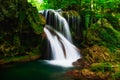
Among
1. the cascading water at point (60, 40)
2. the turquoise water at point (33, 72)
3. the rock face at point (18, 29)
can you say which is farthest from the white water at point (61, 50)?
the turquoise water at point (33, 72)

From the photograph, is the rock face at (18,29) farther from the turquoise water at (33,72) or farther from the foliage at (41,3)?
the foliage at (41,3)

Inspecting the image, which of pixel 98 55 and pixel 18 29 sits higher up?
pixel 18 29

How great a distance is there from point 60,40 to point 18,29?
4.28 meters

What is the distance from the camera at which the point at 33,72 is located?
13672 mm

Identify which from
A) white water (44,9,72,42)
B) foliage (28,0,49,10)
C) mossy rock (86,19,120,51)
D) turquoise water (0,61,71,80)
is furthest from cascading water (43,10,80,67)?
foliage (28,0,49,10)

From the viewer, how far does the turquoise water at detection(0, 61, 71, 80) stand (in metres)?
12.4

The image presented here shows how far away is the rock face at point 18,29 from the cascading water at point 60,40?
146cm

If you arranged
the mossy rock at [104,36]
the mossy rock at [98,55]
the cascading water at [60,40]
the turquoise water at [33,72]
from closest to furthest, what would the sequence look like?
the turquoise water at [33,72], the mossy rock at [98,55], the cascading water at [60,40], the mossy rock at [104,36]

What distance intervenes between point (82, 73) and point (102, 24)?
822 centimetres

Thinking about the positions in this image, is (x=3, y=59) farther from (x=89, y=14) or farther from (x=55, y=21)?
(x=89, y=14)

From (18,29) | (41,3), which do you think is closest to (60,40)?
(18,29)

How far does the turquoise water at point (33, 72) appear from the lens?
1236 cm

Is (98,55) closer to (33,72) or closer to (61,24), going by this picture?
(33,72)

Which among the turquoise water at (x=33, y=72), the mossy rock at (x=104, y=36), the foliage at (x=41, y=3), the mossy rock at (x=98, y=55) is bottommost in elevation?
the turquoise water at (x=33, y=72)
